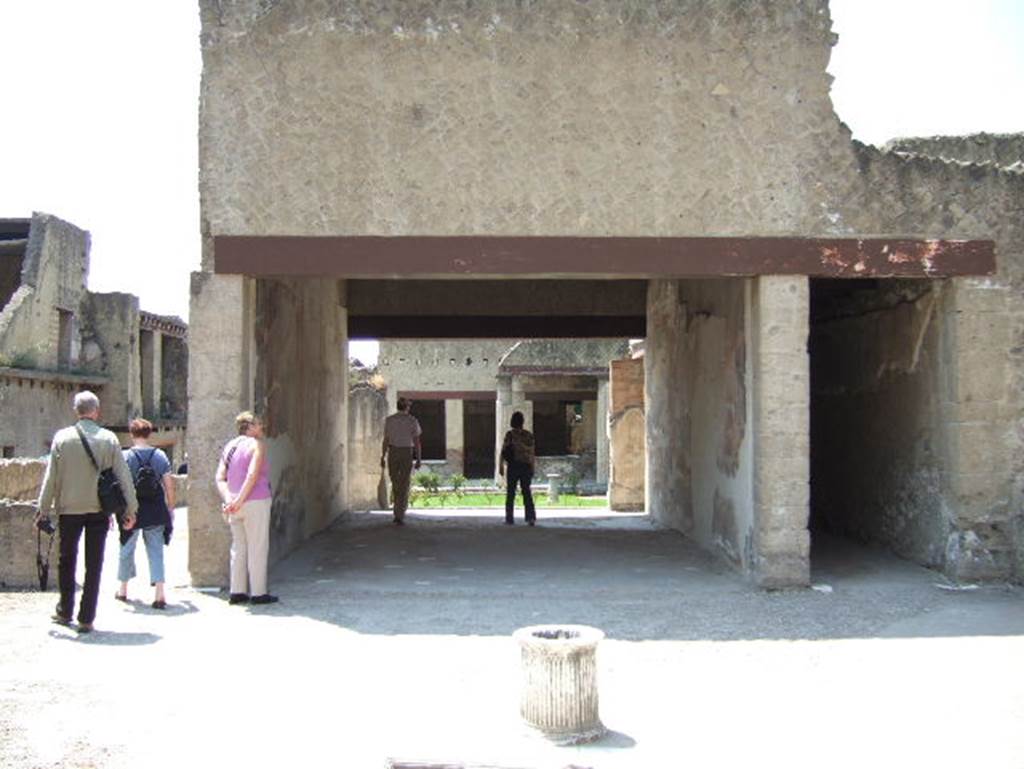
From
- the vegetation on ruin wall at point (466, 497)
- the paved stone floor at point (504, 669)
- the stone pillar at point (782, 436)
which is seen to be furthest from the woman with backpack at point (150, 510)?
the vegetation on ruin wall at point (466, 497)

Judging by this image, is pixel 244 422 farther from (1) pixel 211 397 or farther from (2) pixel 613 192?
(2) pixel 613 192

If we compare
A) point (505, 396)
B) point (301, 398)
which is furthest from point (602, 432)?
point (301, 398)

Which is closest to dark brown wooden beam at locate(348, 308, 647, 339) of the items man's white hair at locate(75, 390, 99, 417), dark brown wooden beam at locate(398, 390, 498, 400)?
man's white hair at locate(75, 390, 99, 417)

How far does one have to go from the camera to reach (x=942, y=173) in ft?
29.5

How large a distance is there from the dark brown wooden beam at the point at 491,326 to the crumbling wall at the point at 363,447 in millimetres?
3237

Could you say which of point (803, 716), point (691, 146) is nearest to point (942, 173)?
point (691, 146)

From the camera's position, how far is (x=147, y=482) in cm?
823

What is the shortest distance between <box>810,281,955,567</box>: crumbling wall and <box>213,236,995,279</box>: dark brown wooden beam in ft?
2.22

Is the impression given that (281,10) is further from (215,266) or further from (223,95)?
(215,266)

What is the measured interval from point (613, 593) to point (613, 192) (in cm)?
328

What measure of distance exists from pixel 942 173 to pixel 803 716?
533 cm

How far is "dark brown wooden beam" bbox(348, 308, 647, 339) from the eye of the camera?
1469 centimetres

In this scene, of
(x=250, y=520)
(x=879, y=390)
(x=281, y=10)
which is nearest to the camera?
(x=250, y=520)

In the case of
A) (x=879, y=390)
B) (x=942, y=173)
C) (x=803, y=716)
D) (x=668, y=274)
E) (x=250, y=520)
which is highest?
(x=942, y=173)
